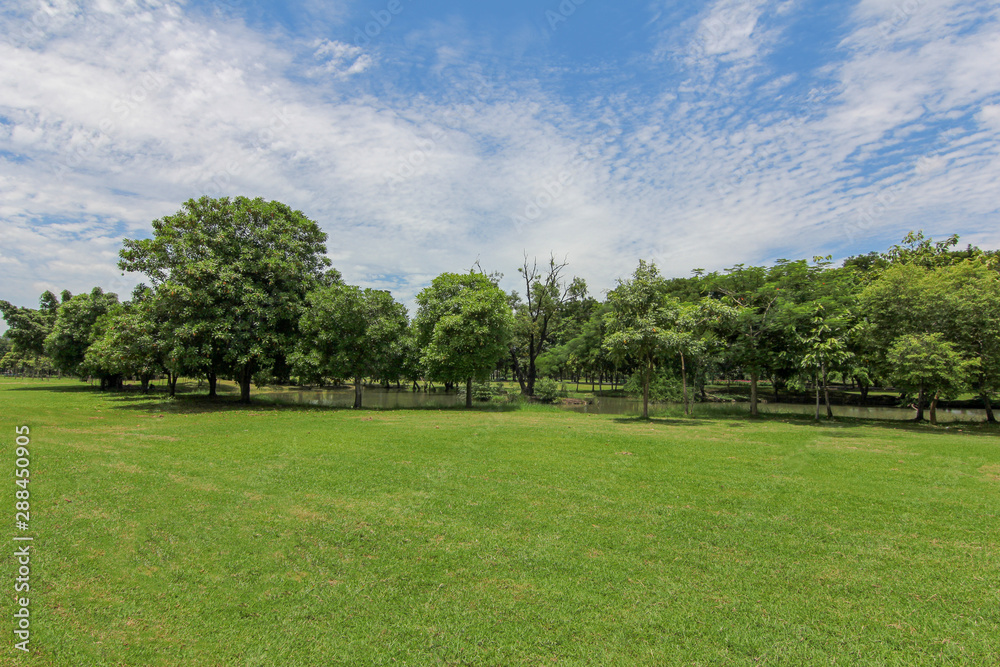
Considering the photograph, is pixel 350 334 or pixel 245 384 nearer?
pixel 245 384

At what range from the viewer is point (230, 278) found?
89.7 feet

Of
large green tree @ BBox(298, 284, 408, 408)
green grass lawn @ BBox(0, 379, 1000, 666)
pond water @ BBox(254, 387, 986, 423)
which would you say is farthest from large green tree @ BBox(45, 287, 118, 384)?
green grass lawn @ BBox(0, 379, 1000, 666)

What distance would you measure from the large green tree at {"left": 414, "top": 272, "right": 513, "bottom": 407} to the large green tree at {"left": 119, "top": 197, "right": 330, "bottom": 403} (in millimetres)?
9098

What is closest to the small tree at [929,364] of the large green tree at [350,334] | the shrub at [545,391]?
the shrub at [545,391]

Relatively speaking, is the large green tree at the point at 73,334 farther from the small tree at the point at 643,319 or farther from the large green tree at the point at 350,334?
the small tree at the point at 643,319

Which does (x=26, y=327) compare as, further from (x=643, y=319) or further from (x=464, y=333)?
(x=643, y=319)

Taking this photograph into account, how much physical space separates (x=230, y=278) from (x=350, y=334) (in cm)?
796

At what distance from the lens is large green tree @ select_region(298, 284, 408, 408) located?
29500mm

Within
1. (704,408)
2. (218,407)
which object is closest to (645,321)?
(704,408)

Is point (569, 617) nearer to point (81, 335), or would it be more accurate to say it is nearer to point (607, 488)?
point (607, 488)

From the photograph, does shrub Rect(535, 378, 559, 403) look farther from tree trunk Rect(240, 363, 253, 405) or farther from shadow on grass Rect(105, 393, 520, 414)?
tree trunk Rect(240, 363, 253, 405)

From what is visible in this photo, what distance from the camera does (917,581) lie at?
19.7ft

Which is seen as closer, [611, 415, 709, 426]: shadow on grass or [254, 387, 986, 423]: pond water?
[611, 415, 709, 426]: shadow on grass

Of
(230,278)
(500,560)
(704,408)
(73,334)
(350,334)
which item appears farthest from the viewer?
(73,334)
